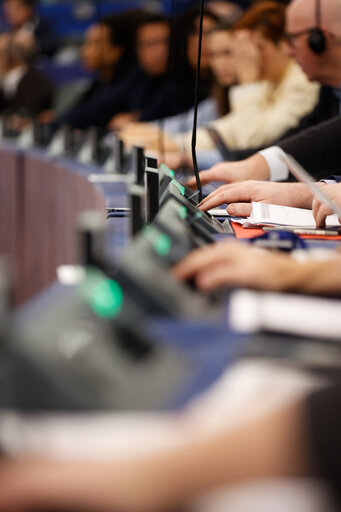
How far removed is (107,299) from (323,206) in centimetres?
64

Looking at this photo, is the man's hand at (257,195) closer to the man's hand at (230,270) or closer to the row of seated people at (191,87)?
the row of seated people at (191,87)

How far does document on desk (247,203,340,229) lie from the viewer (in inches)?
46.5

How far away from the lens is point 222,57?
10.1ft

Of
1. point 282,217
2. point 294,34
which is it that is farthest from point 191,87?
point 282,217

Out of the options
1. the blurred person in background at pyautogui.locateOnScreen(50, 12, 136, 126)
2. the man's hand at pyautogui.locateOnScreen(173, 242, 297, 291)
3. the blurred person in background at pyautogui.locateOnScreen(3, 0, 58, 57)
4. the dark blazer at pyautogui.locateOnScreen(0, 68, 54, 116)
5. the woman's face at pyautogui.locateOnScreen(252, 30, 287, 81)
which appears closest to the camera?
the man's hand at pyautogui.locateOnScreen(173, 242, 297, 291)

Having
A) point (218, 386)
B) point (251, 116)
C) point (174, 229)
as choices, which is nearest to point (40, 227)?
point (251, 116)

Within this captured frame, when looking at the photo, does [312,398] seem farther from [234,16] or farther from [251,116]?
[234,16]

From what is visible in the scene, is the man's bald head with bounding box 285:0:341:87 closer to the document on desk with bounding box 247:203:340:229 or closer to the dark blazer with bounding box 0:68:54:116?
the document on desk with bounding box 247:203:340:229

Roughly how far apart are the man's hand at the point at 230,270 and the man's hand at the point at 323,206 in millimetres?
494

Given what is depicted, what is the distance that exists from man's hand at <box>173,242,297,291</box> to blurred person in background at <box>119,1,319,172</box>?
1.79m

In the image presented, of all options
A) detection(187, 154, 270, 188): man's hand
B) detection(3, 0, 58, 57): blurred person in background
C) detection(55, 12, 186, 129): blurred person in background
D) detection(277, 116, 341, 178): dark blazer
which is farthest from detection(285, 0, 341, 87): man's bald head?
detection(3, 0, 58, 57): blurred person in background

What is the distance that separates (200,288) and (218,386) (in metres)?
0.16

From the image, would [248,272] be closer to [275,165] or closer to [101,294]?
[101,294]

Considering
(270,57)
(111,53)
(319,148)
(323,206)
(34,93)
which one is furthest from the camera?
(34,93)
